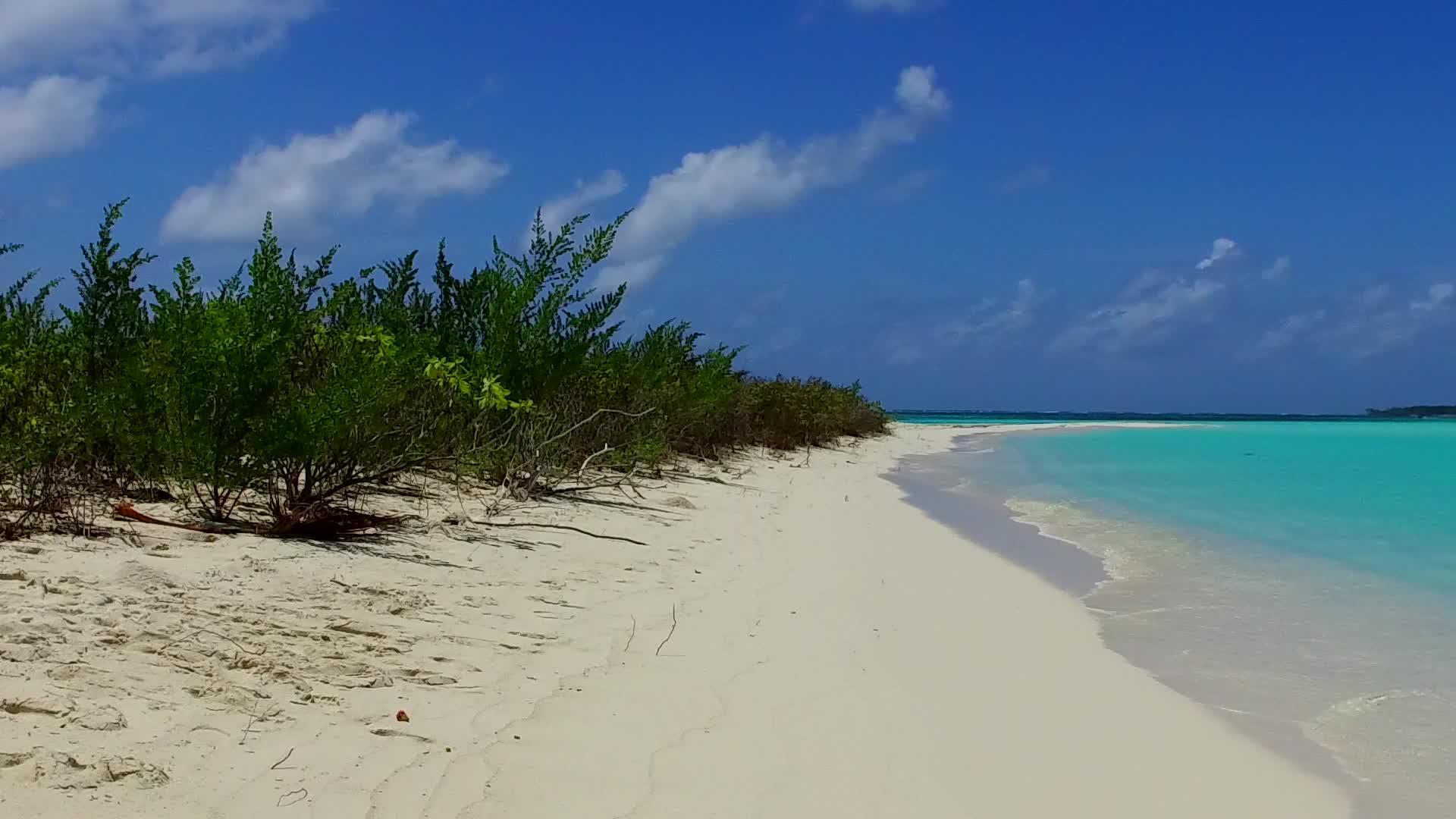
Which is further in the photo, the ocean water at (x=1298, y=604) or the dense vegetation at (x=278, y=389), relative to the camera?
the dense vegetation at (x=278, y=389)

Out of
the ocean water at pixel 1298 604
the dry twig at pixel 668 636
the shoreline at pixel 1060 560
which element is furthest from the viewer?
the dry twig at pixel 668 636

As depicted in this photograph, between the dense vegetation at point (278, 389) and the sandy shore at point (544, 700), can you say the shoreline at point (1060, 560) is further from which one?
the dense vegetation at point (278, 389)

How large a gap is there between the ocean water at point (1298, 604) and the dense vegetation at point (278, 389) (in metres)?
4.43

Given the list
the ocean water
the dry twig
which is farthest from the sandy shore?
the ocean water

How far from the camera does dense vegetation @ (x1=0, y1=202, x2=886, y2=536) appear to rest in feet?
18.6

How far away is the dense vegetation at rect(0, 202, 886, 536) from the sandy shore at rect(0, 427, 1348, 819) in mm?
593

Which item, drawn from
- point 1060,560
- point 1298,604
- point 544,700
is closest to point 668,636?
point 544,700

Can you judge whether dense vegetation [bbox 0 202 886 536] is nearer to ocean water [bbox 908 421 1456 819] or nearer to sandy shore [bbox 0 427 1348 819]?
sandy shore [bbox 0 427 1348 819]

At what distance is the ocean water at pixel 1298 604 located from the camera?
3947 mm

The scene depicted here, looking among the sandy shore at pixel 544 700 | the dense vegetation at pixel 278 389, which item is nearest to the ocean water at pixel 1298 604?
the sandy shore at pixel 544 700

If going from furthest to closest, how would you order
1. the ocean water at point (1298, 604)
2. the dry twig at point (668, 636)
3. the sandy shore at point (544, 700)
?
1. the dry twig at point (668, 636)
2. the ocean water at point (1298, 604)
3. the sandy shore at point (544, 700)

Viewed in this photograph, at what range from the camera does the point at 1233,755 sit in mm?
3686

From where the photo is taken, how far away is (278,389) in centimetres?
606

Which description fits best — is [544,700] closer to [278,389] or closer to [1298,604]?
[278,389]
